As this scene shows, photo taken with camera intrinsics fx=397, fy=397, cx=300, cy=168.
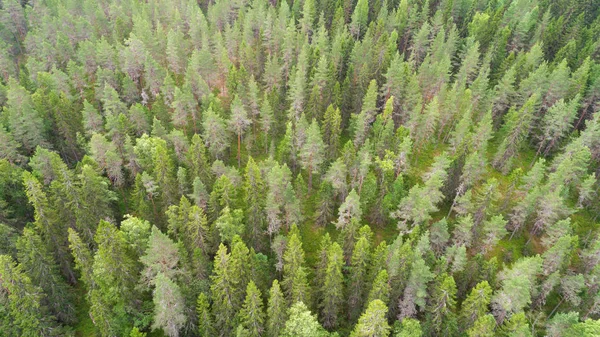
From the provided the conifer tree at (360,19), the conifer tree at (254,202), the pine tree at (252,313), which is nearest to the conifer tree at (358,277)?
the pine tree at (252,313)

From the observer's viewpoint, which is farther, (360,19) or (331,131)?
(360,19)

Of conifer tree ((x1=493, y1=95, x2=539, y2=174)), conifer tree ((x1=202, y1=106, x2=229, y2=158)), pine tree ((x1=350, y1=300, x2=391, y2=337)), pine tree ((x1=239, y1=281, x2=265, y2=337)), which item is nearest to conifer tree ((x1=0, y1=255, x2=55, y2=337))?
pine tree ((x1=239, y1=281, x2=265, y2=337))

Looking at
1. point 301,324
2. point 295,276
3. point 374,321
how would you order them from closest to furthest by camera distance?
point 374,321
point 301,324
point 295,276

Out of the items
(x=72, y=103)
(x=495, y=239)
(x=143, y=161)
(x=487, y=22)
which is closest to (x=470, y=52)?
(x=487, y=22)

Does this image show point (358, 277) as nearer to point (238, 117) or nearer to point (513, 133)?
point (238, 117)

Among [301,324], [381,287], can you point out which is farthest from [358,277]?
[301,324]

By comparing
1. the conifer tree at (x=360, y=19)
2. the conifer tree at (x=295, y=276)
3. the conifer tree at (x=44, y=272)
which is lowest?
→ the conifer tree at (x=44, y=272)

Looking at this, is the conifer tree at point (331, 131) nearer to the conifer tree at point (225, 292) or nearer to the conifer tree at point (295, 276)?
the conifer tree at point (295, 276)

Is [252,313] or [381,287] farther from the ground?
[381,287]
